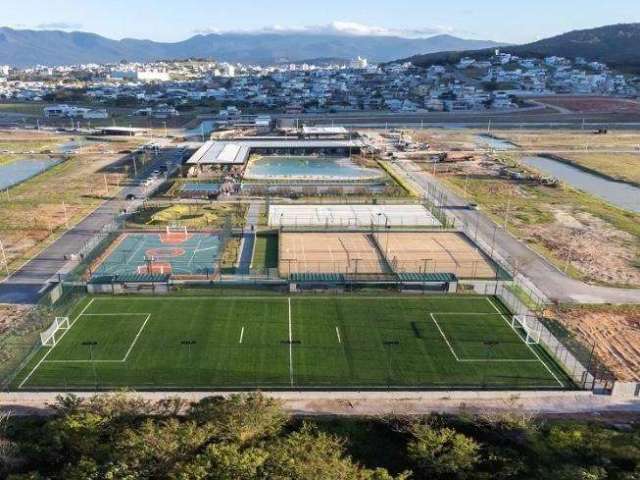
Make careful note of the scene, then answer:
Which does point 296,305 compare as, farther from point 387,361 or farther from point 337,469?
point 337,469

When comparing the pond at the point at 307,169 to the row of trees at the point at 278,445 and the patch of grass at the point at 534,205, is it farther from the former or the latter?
the row of trees at the point at 278,445

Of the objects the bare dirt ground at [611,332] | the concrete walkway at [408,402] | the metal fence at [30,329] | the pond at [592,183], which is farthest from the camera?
the pond at [592,183]

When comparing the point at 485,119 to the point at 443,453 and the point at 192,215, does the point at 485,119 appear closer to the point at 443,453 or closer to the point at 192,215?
the point at 192,215

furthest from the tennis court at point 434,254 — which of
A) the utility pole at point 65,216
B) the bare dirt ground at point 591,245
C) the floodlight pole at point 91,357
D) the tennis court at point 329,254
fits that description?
the utility pole at point 65,216

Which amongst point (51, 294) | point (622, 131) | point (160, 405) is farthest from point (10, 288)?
point (622, 131)

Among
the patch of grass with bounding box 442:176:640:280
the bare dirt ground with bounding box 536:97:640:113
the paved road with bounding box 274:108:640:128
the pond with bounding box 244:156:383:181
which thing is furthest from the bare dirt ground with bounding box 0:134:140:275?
the bare dirt ground with bounding box 536:97:640:113

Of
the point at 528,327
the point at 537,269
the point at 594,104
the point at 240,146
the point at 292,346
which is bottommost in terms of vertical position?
the point at 292,346

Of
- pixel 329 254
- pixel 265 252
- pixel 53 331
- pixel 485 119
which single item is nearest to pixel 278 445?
pixel 53 331
